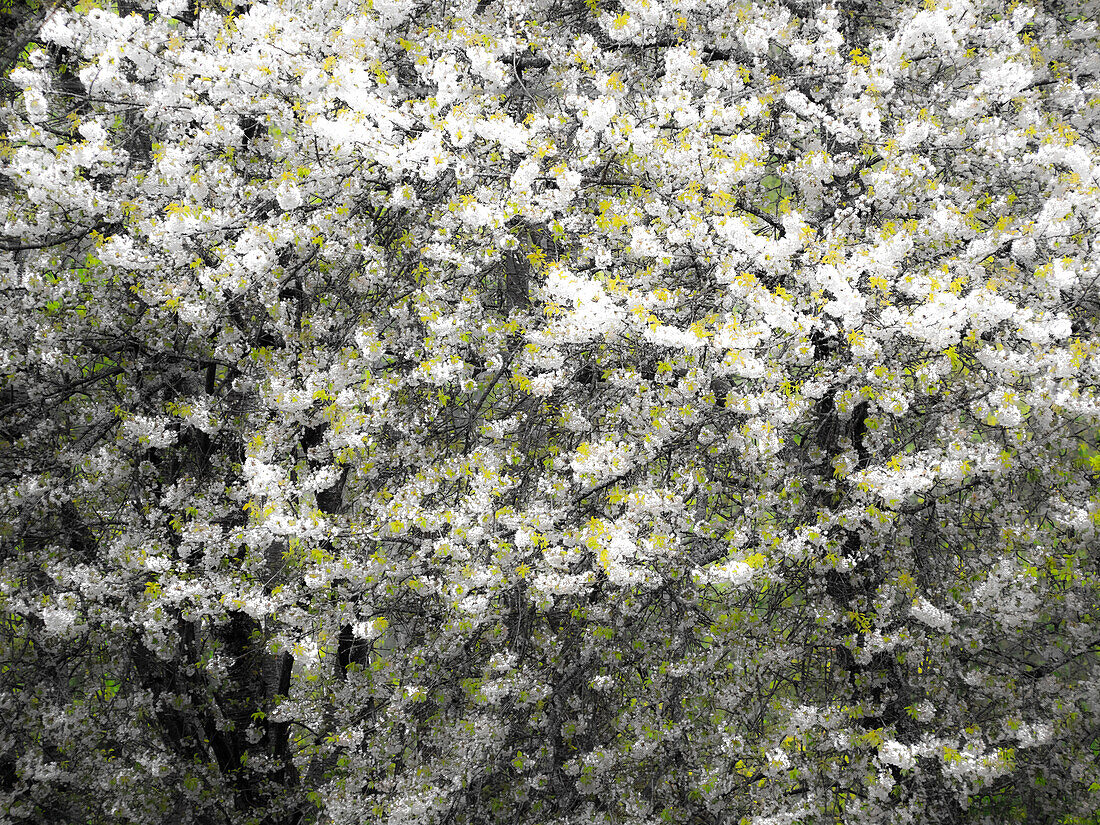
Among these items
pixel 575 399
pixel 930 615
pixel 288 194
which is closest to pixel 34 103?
pixel 288 194

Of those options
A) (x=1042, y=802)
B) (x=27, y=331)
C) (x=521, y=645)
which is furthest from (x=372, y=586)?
(x=1042, y=802)

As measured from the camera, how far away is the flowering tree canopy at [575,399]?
4.03 m

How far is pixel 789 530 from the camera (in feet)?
14.9

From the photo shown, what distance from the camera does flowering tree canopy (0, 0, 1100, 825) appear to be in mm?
4031

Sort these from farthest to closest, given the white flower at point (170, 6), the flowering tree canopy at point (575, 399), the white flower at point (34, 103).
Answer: the white flower at point (170, 6), the white flower at point (34, 103), the flowering tree canopy at point (575, 399)

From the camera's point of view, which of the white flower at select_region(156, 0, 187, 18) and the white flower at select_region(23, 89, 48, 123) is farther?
the white flower at select_region(156, 0, 187, 18)

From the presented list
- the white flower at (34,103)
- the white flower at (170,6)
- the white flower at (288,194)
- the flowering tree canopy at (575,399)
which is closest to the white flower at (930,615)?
the flowering tree canopy at (575,399)

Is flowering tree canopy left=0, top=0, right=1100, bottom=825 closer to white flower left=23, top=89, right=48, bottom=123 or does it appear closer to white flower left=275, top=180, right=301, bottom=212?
white flower left=275, top=180, right=301, bottom=212

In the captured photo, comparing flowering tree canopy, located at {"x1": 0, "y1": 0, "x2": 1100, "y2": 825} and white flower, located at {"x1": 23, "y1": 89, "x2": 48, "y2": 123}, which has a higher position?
white flower, located at {"x1": 23, "y1": 89, "x2": 48, "y2": 123}

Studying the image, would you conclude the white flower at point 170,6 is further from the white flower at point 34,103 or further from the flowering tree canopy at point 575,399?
the white flower at point 34,103

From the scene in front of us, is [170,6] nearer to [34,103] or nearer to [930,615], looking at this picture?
[34,103]

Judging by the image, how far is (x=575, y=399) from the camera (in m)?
4.81

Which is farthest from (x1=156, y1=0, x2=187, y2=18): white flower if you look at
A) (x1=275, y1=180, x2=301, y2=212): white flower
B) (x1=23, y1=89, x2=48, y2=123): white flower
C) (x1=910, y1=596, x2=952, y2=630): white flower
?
(x1=910, y1=596, x2=952, y2=630): white flower

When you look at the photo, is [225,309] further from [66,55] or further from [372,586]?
[66,55]
